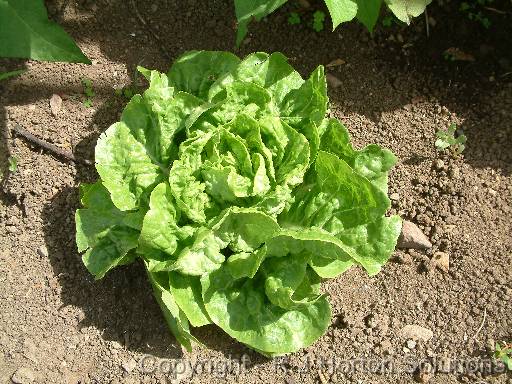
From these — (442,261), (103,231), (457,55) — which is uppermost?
(457,55)

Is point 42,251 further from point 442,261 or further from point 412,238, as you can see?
point 442,261

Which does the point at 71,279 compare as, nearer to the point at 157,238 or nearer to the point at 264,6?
the point at 157,238

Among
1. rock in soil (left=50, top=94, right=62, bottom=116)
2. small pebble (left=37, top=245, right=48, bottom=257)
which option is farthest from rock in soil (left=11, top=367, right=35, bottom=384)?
rock in soil (left=50, top=94, right=62, bottom=116)

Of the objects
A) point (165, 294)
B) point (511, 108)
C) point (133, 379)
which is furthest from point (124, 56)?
point (511, 108)

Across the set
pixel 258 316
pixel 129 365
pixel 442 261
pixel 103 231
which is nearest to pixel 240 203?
pixel 258 316

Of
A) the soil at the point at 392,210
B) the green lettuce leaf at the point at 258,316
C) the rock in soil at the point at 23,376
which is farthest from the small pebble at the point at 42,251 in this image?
the green lettuce leaf at the point at 258,316

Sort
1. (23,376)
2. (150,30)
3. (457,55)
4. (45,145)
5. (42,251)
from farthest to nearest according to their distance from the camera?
1. (457,55)
2. (150,30)
3. (45,145)
4. (42,251)
5. (23,376)
